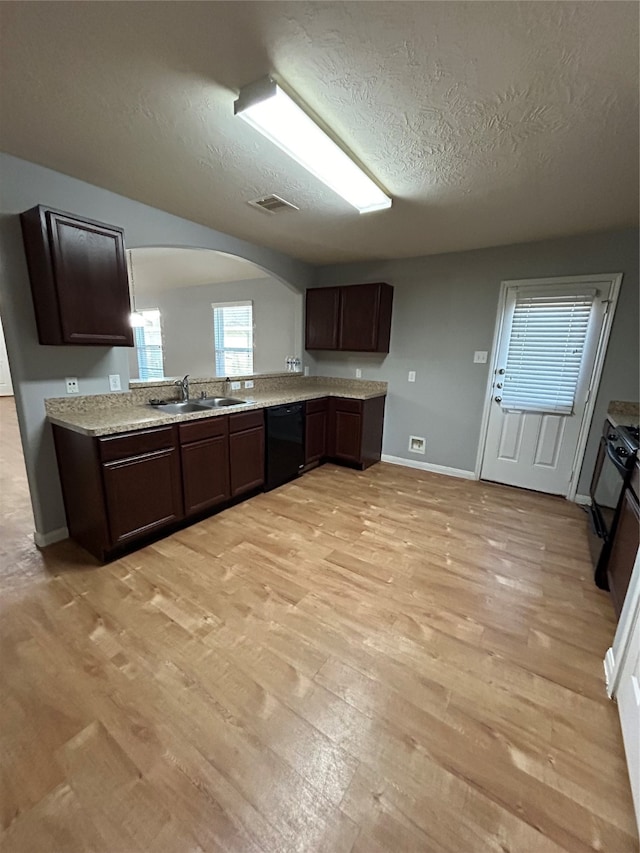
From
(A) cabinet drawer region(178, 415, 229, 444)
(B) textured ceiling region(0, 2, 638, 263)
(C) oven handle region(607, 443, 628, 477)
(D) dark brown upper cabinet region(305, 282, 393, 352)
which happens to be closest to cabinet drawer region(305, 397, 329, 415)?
(D) dark brown upper cabinet region(305, 282, 393, 352)

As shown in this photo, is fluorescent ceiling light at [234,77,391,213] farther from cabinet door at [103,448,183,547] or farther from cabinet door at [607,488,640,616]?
cabinet door at [607,488,640,616]

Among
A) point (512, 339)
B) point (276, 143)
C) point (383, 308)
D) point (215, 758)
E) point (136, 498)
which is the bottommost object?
point (215, 758)

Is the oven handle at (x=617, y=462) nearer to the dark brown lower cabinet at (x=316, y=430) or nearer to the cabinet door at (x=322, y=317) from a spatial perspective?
the dark brown lower cabinet at (x=316, y=430)

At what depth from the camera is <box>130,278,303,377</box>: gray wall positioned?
5195 millimetres

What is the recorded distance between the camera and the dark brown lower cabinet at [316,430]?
3.80m

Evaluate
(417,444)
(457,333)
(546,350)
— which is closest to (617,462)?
(546,350)

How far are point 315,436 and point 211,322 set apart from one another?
138 inches

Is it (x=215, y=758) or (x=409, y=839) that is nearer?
(x=409, y=839)

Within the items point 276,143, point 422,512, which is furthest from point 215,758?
point 276,143

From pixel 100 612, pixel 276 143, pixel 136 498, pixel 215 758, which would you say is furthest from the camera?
pixel 136 498

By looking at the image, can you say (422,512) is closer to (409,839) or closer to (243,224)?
(409,839)

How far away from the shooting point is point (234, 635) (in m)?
1.71

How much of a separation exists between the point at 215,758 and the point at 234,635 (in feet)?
1.73

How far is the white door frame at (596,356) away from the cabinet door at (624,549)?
1.44m
